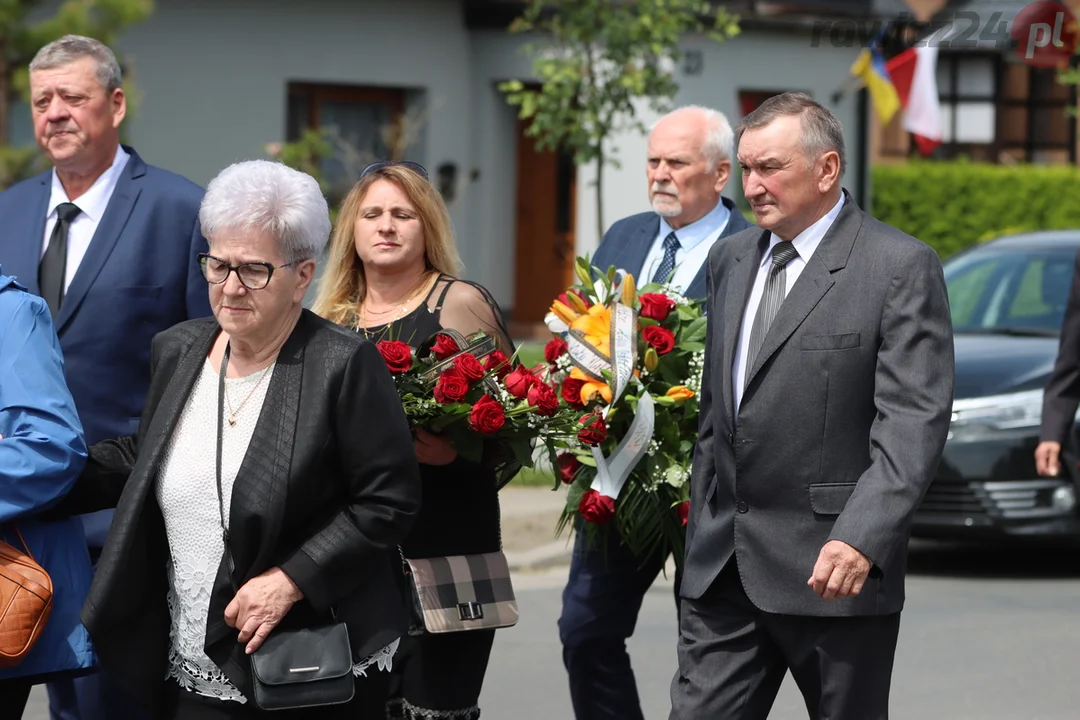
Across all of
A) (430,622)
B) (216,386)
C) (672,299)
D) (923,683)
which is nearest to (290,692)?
(216,386)

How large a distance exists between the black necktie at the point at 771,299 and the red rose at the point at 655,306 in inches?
35.4

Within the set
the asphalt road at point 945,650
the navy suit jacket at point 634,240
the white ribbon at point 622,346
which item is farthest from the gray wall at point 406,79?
the white ribbon at point 622,346

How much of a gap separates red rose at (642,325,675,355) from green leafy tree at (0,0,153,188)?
855 centimetres

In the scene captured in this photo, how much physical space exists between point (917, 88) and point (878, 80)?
98 centimetres

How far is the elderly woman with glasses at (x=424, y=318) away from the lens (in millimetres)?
4777

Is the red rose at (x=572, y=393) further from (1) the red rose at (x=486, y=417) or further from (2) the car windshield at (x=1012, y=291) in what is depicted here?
(2) the car windshield at (x=1012, y=291)

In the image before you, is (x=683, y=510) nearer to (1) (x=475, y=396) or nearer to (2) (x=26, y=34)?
(1) (x=475, y=396)

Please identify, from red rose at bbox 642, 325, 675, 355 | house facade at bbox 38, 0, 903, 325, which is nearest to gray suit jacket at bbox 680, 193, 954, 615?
red rose at bbox 642, 325, 675, 355

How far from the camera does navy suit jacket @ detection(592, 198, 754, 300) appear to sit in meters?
5.64

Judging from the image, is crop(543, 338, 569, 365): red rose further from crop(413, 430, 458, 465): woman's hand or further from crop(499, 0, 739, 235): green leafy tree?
crop(499, 0, 739, 235): green leafy tree

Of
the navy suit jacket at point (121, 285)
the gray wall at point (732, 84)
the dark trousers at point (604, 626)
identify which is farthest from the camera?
the gray wall at point (732, 84)

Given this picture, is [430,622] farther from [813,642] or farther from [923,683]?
[923,683]

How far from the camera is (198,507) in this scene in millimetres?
3590

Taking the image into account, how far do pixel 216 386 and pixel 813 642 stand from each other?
5.05 ft
